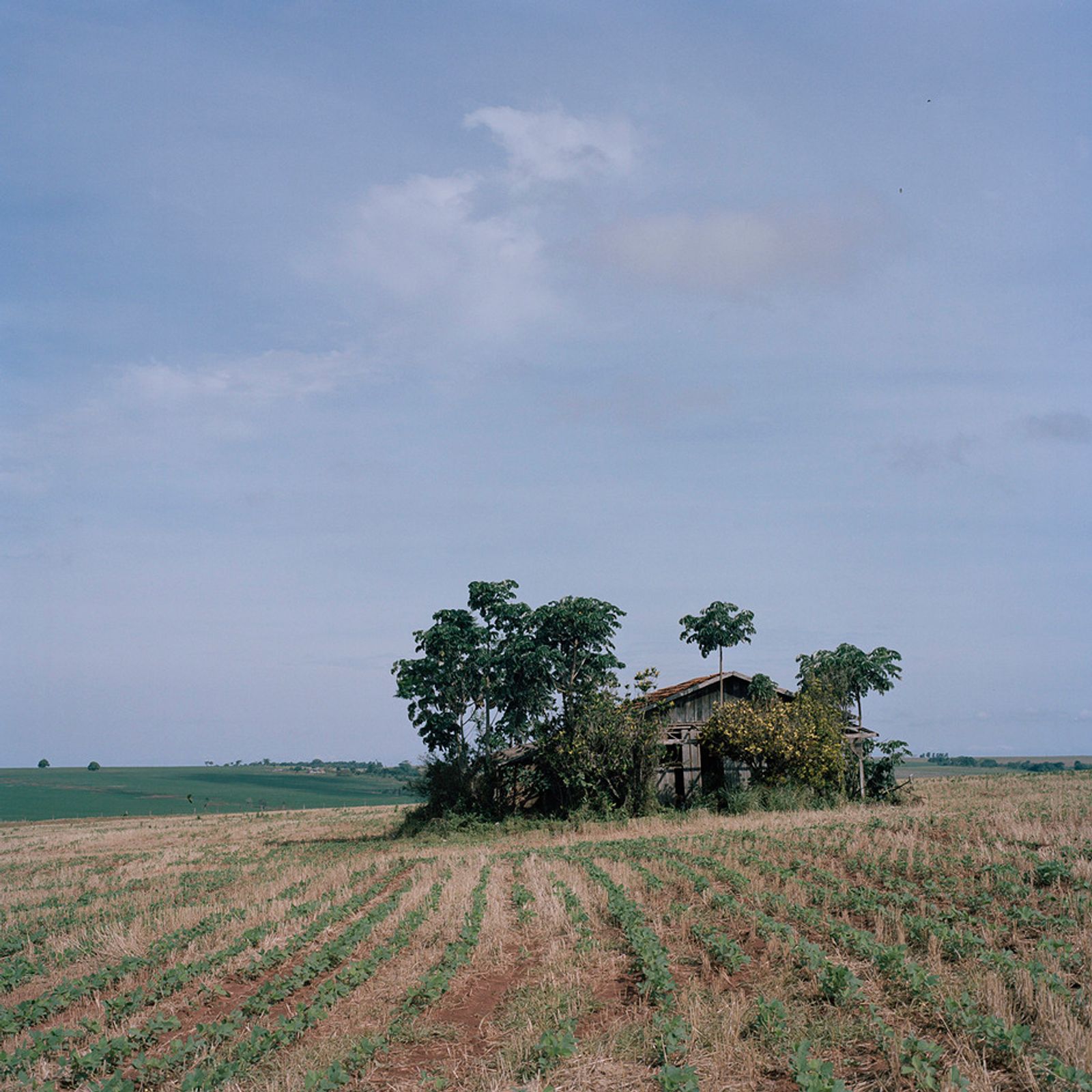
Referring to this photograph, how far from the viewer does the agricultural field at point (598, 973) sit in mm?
9641

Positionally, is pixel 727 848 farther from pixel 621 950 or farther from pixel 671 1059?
pixel 671 1059

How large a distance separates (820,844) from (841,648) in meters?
37.8

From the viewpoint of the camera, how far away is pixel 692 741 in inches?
Result: 1740

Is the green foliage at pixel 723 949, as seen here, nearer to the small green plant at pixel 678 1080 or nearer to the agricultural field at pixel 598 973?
the agricultural field at pixel 598 973

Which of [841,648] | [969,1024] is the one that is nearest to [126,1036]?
Result: [969,1024]

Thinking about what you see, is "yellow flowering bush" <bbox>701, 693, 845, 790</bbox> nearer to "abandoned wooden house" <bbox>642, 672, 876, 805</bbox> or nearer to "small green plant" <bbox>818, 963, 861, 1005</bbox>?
"abandoned wooden house" <bbox>642, 672, 876, 805</bbox>

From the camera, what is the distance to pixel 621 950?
1467cm

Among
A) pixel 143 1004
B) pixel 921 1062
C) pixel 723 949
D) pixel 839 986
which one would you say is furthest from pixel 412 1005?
pixel 921 1062

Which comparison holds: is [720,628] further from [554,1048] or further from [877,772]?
[554,1048]

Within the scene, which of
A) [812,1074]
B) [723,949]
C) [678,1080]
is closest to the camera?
[812,1074]

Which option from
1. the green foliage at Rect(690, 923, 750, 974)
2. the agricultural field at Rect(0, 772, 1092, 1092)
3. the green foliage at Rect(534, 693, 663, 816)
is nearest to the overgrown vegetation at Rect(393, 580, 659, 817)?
the green foliage at Rect(534, 693, 663, 816)

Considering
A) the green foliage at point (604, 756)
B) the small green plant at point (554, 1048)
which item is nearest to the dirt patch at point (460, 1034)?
the small green plant at point (554, 1048)

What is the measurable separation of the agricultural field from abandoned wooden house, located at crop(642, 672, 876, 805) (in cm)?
1650

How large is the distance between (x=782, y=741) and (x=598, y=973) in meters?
28.0
